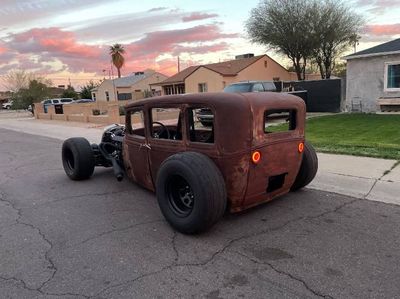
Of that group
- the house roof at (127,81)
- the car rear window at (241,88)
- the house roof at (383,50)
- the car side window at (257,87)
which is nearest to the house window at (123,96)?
the house roof at (127,81)

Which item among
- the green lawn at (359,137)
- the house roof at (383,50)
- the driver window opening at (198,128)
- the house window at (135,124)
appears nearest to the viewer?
the driver window opening at (198,128)

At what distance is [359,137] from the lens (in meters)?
10.3

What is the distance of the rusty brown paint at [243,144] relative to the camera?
4184 mm

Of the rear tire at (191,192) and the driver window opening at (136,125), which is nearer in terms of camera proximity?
the rear tire at (191,192)

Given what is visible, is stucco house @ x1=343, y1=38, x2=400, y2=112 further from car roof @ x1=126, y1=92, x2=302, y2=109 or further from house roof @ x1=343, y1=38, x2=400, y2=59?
car roof @ x1=126, y1=92, x2=302, y2=109

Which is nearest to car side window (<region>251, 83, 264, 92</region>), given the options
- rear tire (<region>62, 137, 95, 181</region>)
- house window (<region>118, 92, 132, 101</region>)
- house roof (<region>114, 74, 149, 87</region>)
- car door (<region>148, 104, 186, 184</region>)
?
rear tire (<region>62, 137, 95, 181</region>)

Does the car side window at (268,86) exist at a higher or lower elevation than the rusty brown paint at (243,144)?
higher

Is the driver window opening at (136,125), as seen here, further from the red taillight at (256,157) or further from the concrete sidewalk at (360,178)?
the concrete sidewalk at (360,178)

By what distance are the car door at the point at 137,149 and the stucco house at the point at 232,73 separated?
2721cm

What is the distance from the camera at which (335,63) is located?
3775 centimetres

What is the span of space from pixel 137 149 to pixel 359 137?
278 inches

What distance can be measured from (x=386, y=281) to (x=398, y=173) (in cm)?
387

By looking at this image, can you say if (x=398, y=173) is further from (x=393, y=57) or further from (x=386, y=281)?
(x=393, y=57)

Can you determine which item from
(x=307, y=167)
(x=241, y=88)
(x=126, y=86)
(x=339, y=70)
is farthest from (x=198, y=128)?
(x=126, y=86)
